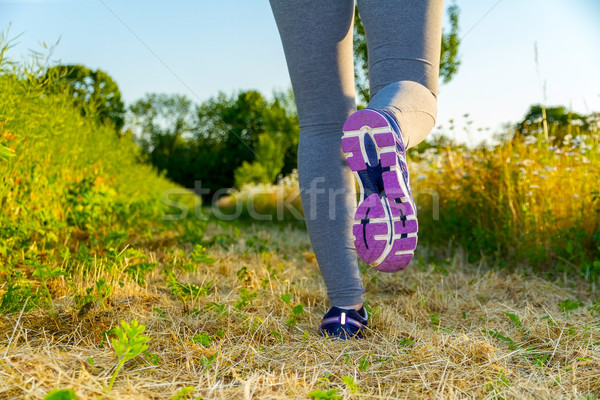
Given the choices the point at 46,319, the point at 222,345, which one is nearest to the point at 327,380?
the point at 222,345

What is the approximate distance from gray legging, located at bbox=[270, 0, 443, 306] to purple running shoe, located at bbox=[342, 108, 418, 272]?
214 millimetres

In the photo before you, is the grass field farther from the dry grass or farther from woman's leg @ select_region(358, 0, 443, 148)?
woman's leg @ select_region(358, 0, 443, 148)

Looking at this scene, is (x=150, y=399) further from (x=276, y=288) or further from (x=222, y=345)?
(x=276, y=288)

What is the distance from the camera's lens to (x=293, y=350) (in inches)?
49.7

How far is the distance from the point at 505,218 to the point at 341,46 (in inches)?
76.9

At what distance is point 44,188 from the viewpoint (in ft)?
8.10

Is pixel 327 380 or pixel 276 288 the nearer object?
pixel 327 380

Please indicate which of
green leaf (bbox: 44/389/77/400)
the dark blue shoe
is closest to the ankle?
the dark blue shoe

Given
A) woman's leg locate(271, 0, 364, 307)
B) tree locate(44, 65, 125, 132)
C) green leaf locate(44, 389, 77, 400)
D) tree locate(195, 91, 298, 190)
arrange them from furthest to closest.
Answer: 1. tree locate(195, 91, 298, 190)
2. tree locate(44, 65, 125, 132)
3. woman's leg locate(271, 0, 364, 307)
4. green leaf locate(44, 389, 77, 400)

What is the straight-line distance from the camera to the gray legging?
1.23 metres

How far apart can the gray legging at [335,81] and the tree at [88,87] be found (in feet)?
5.69

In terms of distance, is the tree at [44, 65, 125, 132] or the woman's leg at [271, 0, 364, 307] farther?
the tree at [44, 65, 125, 132]

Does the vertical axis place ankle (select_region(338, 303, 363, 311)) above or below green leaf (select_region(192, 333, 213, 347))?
above

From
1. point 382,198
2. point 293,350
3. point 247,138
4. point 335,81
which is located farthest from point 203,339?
point 247,138
